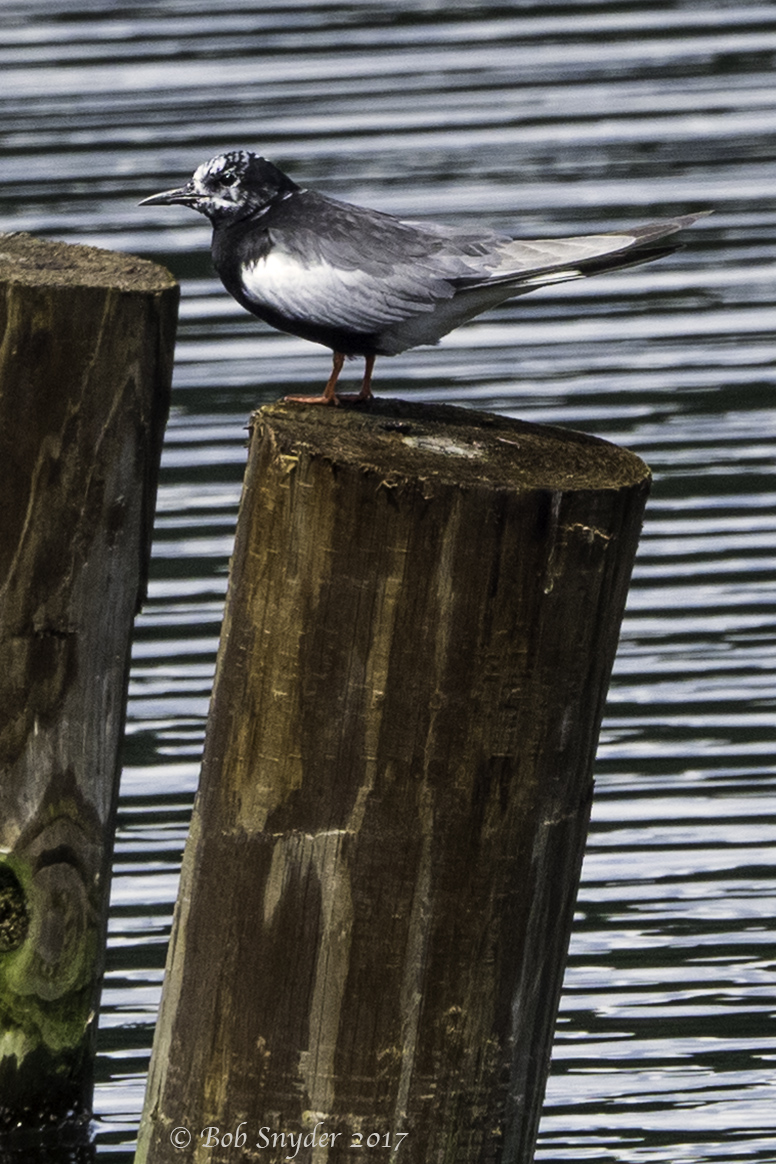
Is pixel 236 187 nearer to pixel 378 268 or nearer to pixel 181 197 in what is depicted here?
pixel 181 197

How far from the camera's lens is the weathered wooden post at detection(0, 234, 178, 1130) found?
3.91m

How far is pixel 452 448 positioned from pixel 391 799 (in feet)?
1.98

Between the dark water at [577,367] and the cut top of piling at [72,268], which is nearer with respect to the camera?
the cut top of piling at [72,268]

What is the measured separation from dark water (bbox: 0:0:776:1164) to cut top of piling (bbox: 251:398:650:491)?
1.76 m

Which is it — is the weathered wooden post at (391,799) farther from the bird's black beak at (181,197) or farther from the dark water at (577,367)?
the dark water at (577,367)

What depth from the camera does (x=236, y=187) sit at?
4066mm

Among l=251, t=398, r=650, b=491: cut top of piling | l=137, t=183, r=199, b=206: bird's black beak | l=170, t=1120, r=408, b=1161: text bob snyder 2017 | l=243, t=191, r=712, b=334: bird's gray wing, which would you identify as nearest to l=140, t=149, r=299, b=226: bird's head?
l=137, t=183, r=199, b=206: bird's black beak

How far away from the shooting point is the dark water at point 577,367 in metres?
4.88

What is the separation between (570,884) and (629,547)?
20.0 inches

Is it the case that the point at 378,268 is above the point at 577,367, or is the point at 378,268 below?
above

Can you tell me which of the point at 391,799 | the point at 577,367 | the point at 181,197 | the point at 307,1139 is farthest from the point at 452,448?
the point at 577,367

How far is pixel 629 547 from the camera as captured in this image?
3068mm

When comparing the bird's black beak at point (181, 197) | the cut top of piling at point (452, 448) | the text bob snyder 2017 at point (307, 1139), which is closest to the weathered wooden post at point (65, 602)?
the bird's black beak at point (181, 197)

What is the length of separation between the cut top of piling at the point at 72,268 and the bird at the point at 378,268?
171 millimetres
